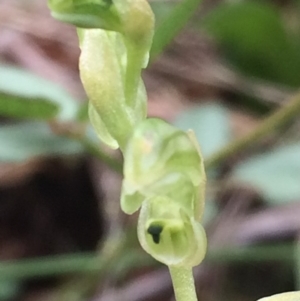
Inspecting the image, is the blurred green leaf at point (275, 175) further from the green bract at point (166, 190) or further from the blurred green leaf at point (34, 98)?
the green bract at point (166, 190)

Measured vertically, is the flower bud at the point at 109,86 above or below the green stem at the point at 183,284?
above

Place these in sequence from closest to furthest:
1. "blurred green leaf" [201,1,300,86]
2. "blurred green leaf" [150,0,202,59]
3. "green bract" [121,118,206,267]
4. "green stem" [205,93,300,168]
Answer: "green bract" [121,118,206,267], "blurred green leaf" [150,0,202,59], "green stem" [205,93,300,168], "blurred green leaf" [201,1,300,86]

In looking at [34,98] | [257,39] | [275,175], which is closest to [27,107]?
[34,98]

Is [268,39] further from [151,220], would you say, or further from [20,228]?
[151,220]

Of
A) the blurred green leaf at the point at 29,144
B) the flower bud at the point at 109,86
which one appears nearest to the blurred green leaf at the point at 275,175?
the blurred green leaf at the point at 29,144

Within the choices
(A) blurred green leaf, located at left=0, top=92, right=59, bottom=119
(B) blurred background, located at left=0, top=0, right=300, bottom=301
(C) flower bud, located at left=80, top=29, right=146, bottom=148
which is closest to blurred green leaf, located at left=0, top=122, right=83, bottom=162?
(B) blurred background, located at left=0, top=0, right=300, bottom=301

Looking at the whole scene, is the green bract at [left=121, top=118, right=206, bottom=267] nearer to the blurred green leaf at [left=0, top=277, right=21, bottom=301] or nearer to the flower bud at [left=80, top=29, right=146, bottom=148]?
the flower bud at [left=80, top=29, right=146, bottom=148]
